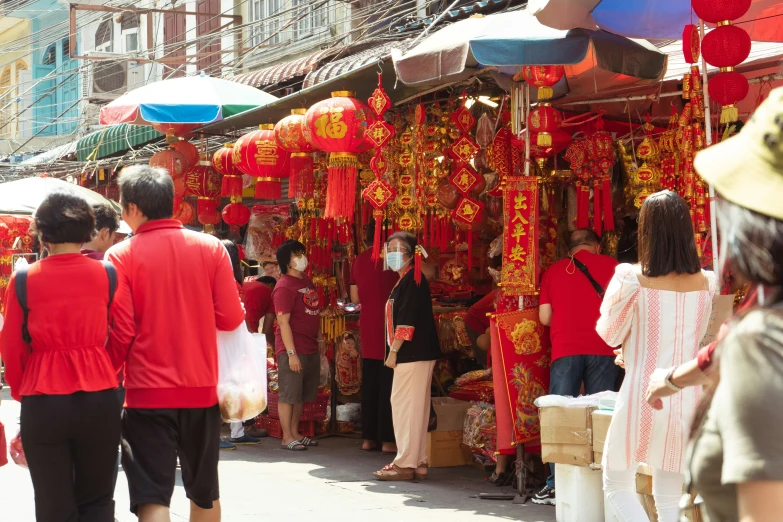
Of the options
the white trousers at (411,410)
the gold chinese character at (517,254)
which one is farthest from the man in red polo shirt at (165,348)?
the white trousers at (411,410)

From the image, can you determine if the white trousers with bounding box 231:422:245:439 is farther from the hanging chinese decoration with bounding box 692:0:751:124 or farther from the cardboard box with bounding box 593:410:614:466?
the hanging chinese decoration with bounding box 692:0:751:124

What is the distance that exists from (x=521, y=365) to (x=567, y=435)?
1.07 meters

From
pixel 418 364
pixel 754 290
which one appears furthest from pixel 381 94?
pixel 754 290

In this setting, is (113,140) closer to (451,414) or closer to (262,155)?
(262,155)

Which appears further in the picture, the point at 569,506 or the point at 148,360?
the point at 569,506

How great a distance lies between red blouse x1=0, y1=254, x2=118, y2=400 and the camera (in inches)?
164

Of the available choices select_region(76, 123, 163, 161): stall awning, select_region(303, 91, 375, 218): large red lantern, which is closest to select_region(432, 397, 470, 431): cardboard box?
select_region(303, 91, 375, 218): large red lantern

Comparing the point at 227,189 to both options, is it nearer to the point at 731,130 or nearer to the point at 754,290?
the point at 731,130

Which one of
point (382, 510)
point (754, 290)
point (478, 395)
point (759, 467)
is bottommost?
point (382, 510)

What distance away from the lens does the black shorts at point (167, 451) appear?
4.25m

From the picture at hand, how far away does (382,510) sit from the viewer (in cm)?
674

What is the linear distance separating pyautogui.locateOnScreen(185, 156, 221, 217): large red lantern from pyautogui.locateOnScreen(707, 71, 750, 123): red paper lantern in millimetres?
7134

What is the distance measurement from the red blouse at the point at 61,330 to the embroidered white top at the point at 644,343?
219 centimetres

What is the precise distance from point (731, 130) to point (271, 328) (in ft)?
16.5
